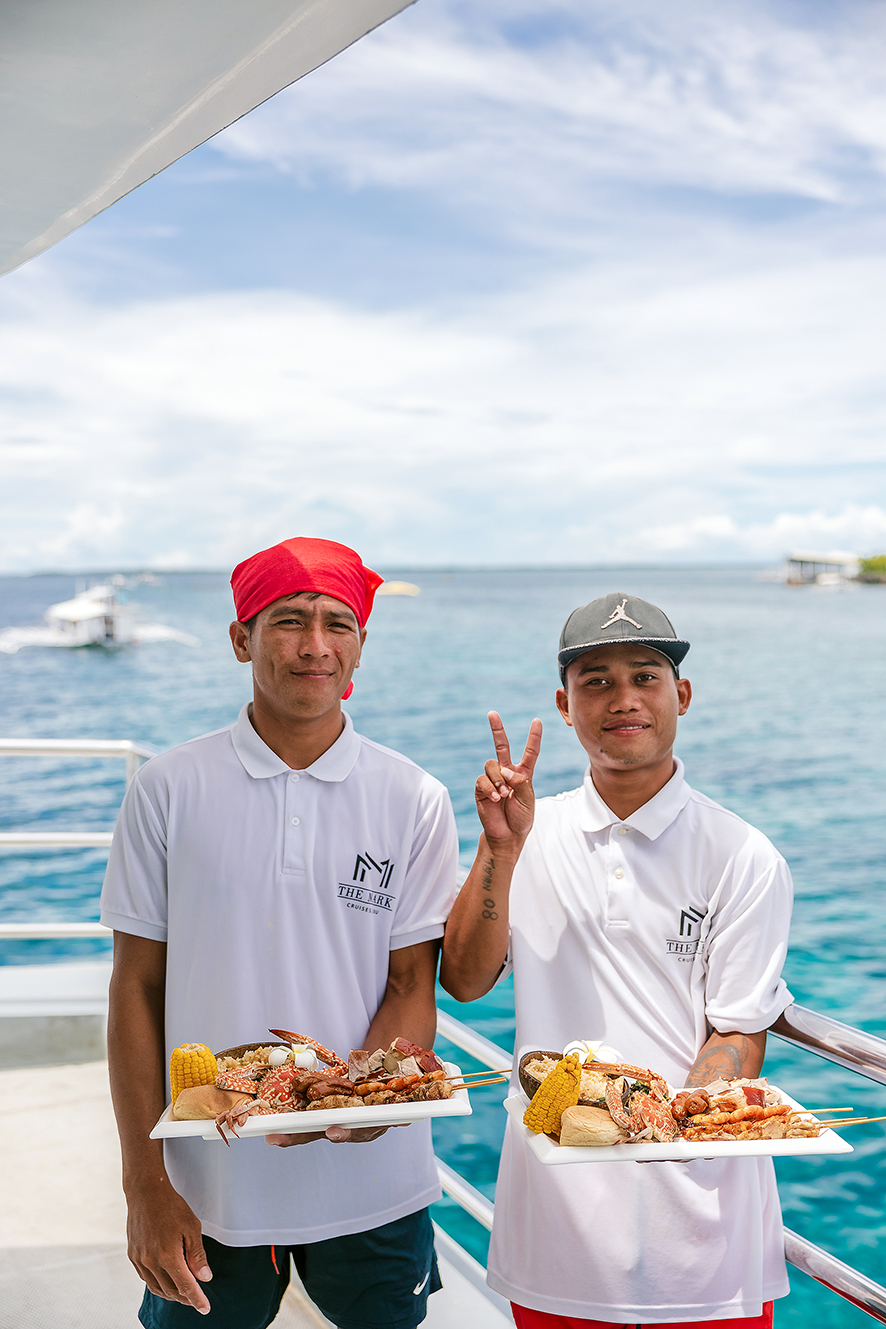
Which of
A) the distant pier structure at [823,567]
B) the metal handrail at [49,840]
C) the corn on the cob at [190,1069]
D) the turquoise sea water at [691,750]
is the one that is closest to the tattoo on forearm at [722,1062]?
the corn on the cob at [190,1069]

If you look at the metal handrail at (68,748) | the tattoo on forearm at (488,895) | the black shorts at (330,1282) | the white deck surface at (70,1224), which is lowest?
the white deck surface at (70,1224)

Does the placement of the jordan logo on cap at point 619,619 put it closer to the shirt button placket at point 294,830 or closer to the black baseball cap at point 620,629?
the black baseball cap at point 620,629

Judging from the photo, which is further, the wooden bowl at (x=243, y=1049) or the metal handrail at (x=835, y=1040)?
the wooden bowl at (x=243, y=1049)

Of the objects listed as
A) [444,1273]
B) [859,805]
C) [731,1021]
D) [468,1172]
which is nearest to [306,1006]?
[731,1021]

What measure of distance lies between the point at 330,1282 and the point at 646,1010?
652 mm

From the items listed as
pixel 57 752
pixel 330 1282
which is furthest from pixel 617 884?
pixel 57 752

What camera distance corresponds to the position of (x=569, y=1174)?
57.7 inches

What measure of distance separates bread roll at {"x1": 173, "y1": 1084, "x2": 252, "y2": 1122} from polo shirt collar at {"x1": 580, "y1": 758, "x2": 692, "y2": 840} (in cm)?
69

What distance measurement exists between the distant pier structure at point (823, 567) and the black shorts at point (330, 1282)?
96.2 m

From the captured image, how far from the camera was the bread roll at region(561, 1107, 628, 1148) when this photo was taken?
1.25 meters

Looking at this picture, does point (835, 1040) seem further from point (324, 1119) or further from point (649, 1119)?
point (324, 1119)

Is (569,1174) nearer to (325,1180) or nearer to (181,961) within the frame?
(325,1180)

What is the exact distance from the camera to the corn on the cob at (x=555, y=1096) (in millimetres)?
1297

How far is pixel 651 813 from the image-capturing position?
62.8 inches
